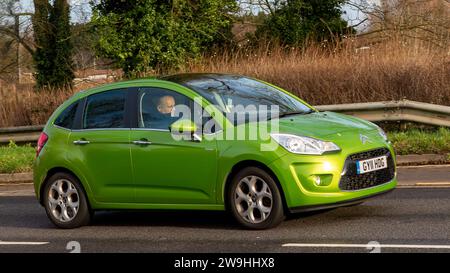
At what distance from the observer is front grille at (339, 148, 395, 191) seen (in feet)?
26.7

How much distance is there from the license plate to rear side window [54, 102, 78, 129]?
362 cm

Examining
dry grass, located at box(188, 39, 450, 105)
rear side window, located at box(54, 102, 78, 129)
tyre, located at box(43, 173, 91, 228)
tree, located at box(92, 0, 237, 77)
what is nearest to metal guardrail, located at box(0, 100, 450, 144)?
dry grass, located at box(188, 39, 450, 105)

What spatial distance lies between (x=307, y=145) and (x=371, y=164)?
2.44ft

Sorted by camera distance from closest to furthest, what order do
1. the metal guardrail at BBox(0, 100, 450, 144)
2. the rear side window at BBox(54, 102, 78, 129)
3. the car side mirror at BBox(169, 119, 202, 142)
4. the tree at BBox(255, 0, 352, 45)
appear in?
the car side mirror at BBox(169, 119, 202, 142)
the rear side window at BBox(54, 102, 78, 129)
the metal guardrail at BBox(0, 100, 450, 144)
the tree at BBox(255, 0, 352, 45)

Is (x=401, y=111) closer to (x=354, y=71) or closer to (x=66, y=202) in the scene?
(x=354, y=71)

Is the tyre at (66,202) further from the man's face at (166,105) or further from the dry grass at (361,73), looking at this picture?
the dry grass at (361,73)

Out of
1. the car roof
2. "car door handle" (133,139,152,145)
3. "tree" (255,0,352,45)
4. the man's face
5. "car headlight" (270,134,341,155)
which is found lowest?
"car door handle" (133,139,152,145)

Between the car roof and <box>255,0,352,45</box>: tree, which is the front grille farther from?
<box>255,0,352,45</box>: tree

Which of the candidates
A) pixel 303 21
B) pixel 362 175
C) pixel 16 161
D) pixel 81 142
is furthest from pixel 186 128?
pixel 303 21

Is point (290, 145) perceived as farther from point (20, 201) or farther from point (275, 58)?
point (275, 58)

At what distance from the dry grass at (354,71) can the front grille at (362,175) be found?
826 centimetres

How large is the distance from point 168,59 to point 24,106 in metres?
4.53

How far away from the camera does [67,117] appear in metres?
10.0
